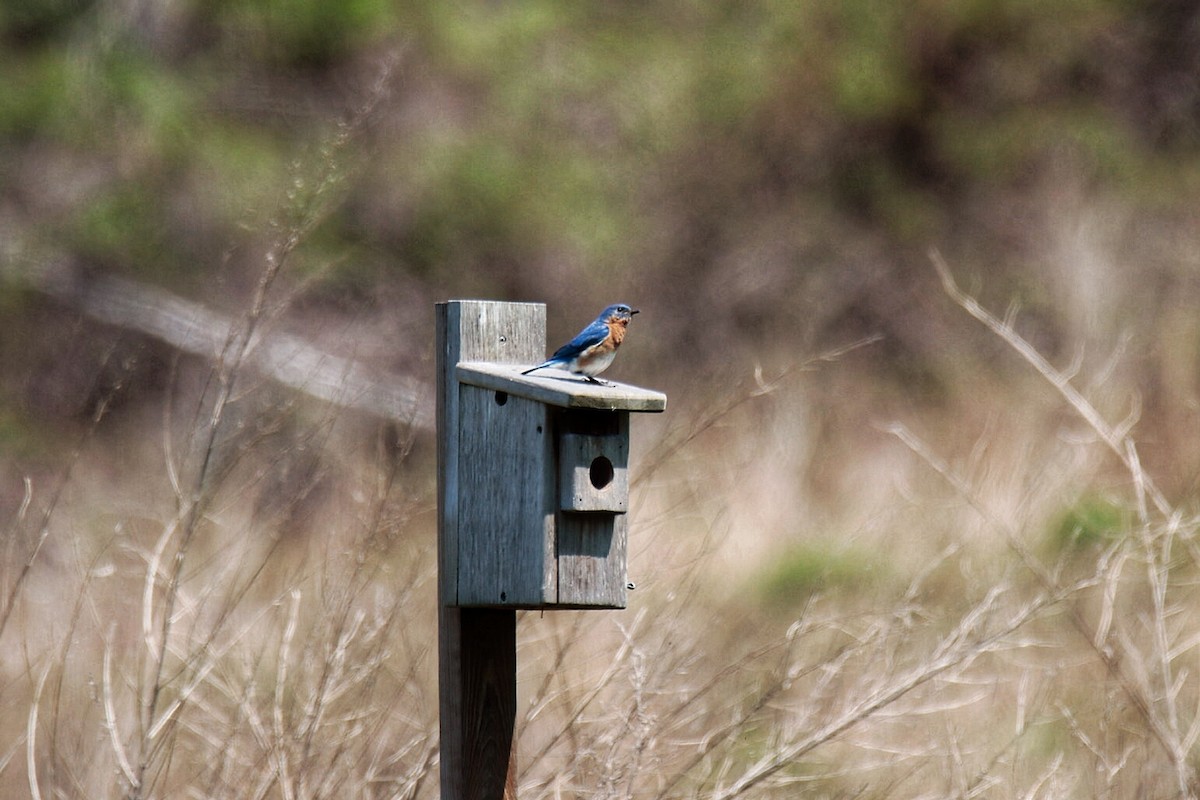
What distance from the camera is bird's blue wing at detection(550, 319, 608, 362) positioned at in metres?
3.01

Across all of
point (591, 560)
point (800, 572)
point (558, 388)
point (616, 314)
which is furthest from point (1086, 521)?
point (558, 388)

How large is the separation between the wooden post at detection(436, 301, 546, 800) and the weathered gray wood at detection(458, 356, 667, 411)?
6cm

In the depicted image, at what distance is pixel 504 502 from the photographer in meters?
2.83

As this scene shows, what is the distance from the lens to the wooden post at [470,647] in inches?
114

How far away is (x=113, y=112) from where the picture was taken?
8219 millimetres

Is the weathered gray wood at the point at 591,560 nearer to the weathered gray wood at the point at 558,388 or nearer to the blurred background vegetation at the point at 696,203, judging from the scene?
the weathered gray wood at the point at 558,388

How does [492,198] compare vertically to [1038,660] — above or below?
above

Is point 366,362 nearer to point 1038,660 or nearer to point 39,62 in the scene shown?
point 39,62

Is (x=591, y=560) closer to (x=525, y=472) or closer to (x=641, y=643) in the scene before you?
(x=525, y=472)

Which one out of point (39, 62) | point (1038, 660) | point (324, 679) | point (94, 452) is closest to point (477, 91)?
point (39, 62)

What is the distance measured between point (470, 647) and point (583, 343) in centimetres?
66

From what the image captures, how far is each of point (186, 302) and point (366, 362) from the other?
1114mm

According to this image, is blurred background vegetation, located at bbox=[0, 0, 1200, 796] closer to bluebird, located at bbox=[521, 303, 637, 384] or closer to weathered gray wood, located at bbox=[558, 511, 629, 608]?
bluebird, located at bbox=[521, 303, 637, 384]

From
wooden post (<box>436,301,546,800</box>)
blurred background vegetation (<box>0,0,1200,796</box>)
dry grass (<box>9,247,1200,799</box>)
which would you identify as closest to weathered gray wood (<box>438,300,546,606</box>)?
wooden post (<box>436,301,546,800</box>)
